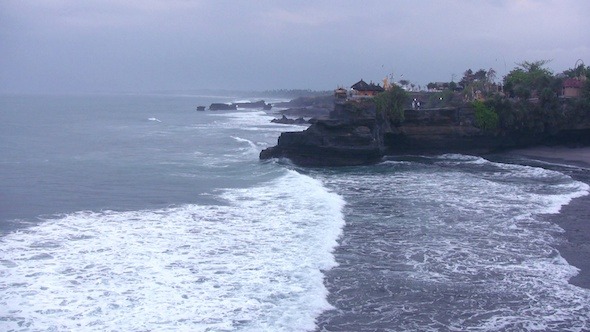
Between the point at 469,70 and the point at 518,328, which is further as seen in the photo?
the point at 469,70

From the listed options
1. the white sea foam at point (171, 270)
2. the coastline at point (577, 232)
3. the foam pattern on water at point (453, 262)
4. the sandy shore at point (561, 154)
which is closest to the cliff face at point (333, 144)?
the foam pattern on water at point (453, 262)

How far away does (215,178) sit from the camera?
27766 millimetres

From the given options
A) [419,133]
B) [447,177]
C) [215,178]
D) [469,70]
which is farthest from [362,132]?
[469,70]

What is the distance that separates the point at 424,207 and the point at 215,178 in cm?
1033

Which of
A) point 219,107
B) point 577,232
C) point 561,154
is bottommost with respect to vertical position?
point 577,232

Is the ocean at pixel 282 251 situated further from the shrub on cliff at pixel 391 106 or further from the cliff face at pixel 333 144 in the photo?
the shrub on cliff at pixel 391 106

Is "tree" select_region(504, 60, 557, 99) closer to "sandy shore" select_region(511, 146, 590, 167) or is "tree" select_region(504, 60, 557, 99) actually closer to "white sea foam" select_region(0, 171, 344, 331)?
"sandy shore" select_region(511, 146, 590, 167)

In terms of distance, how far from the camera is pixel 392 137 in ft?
120

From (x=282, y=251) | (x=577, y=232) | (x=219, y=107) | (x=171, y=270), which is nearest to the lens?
(x=171, y=270)

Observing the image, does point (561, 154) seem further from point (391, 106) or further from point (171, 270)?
point (171, 270)

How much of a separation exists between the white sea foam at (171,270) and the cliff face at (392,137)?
13.5 meters

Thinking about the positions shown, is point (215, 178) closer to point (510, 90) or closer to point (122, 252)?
point (122, 252)

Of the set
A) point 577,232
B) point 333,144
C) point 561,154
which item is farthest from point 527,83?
point 577,232

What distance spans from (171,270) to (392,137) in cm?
2465
